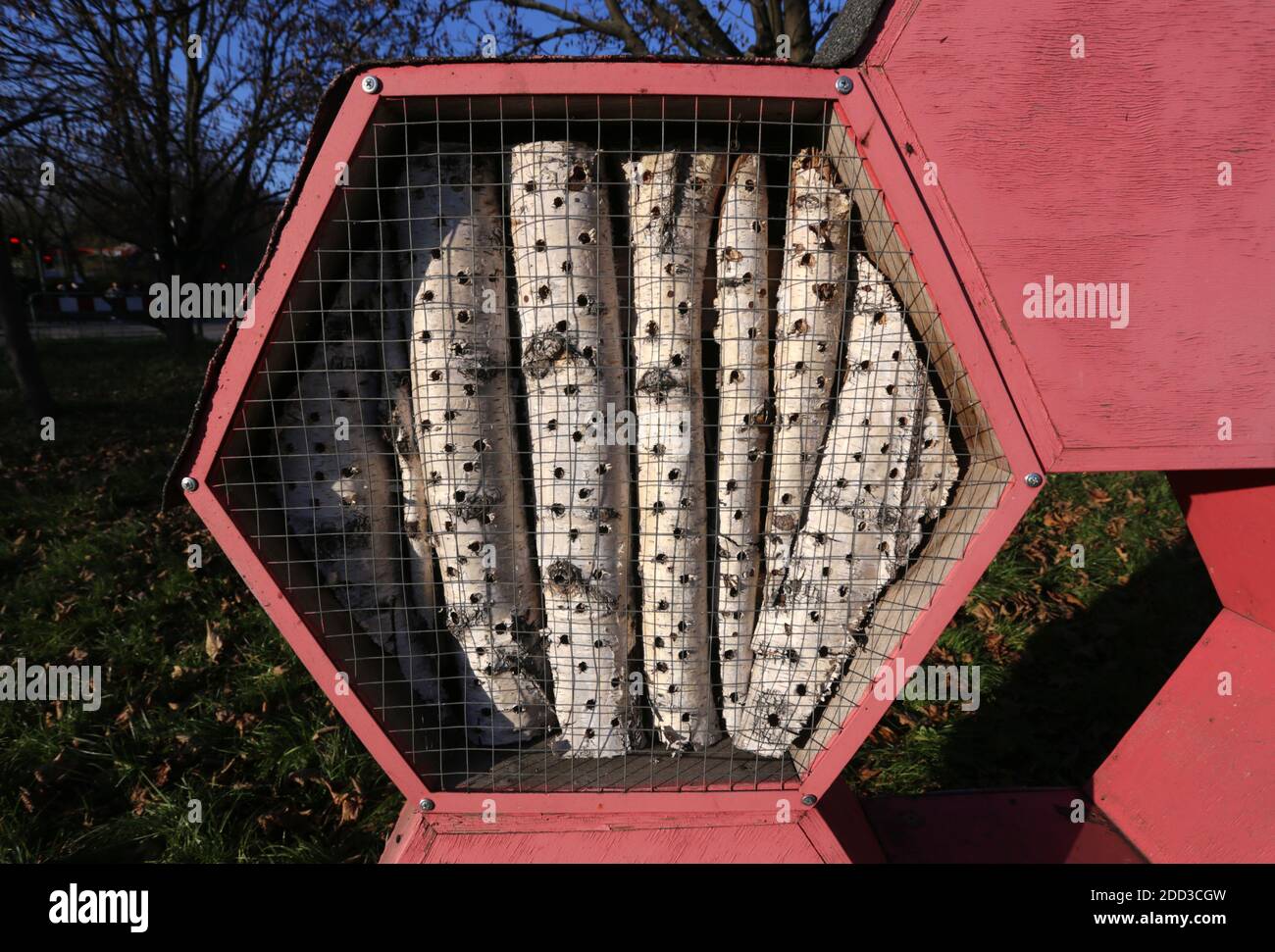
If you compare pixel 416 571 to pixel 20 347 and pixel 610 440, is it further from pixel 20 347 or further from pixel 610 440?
pixel 20 347

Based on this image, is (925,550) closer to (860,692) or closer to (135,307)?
(860,692)

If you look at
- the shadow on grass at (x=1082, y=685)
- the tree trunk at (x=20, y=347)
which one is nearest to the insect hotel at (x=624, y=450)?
the shadow on grass at (x=1082, y=685)

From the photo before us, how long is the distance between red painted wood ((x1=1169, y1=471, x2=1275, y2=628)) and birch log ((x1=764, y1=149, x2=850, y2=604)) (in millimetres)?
1084

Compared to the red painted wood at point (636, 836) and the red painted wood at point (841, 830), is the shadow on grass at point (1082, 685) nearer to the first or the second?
the red painted wood at point (841, 830)

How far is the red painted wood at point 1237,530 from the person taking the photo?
74.8 inches

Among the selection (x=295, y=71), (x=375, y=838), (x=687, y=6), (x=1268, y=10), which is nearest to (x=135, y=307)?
(x=295, y=71)

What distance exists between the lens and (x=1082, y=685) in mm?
3771

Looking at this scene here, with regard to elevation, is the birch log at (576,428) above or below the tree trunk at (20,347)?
below

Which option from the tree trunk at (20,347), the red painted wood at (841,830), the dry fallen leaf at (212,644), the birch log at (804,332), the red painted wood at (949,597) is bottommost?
the red painted wood at (841,830)

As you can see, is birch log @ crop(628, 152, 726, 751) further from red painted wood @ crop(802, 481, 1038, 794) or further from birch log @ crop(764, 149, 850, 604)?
red painted wood @ crop(802, 481, 1038, 794)

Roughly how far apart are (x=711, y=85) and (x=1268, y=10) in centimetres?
112

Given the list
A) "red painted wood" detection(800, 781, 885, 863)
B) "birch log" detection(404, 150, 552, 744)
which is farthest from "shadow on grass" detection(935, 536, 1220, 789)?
"birch log" detection(404, 150, 552, 744)

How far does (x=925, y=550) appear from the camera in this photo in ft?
6.27

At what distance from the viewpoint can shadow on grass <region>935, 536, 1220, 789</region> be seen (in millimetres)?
3332
